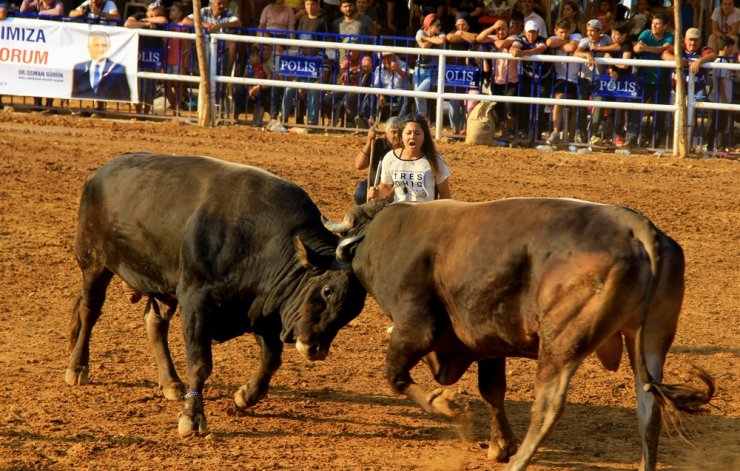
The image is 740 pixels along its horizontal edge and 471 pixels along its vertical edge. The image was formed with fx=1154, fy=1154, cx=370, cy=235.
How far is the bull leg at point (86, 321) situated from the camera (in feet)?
25.8

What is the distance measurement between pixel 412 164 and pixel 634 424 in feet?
7.61

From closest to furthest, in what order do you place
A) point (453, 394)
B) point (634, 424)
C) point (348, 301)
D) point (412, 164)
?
point (453, 394) → point (348, 301) → point (634, 424) → point (412, 164)

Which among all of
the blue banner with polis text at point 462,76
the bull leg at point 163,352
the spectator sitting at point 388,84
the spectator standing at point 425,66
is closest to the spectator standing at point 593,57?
the blue banner with polis text at point 462,76

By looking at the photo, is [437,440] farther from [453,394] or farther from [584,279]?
[584,279]

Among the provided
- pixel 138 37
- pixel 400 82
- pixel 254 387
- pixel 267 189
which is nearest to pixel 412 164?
pixel 267 189

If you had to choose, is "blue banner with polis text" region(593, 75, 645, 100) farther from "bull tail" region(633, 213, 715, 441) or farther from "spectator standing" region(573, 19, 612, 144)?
"bull tail" region(633, 213, 715, 441)

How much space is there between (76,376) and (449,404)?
2.87 metres

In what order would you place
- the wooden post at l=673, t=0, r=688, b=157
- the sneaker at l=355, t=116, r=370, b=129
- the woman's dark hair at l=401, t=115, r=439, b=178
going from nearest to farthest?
the woman's dark hair at l=401, t=115, r=439, b=178
the wooden post at l=673, t=0, r=688, b=157
the sneaker at l=355, t=116, r=370, b=129

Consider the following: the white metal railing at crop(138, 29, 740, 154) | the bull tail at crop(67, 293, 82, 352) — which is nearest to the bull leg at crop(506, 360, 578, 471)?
the bull tail at crop(67, 293, 82, 352)

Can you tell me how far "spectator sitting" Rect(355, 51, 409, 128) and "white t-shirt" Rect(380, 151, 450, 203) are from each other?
→ 9.40m

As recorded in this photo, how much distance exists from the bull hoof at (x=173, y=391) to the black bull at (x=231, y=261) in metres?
0.54

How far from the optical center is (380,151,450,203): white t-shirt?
8094mm

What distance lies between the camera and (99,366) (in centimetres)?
831

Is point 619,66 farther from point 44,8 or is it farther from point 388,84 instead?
point 44,8
